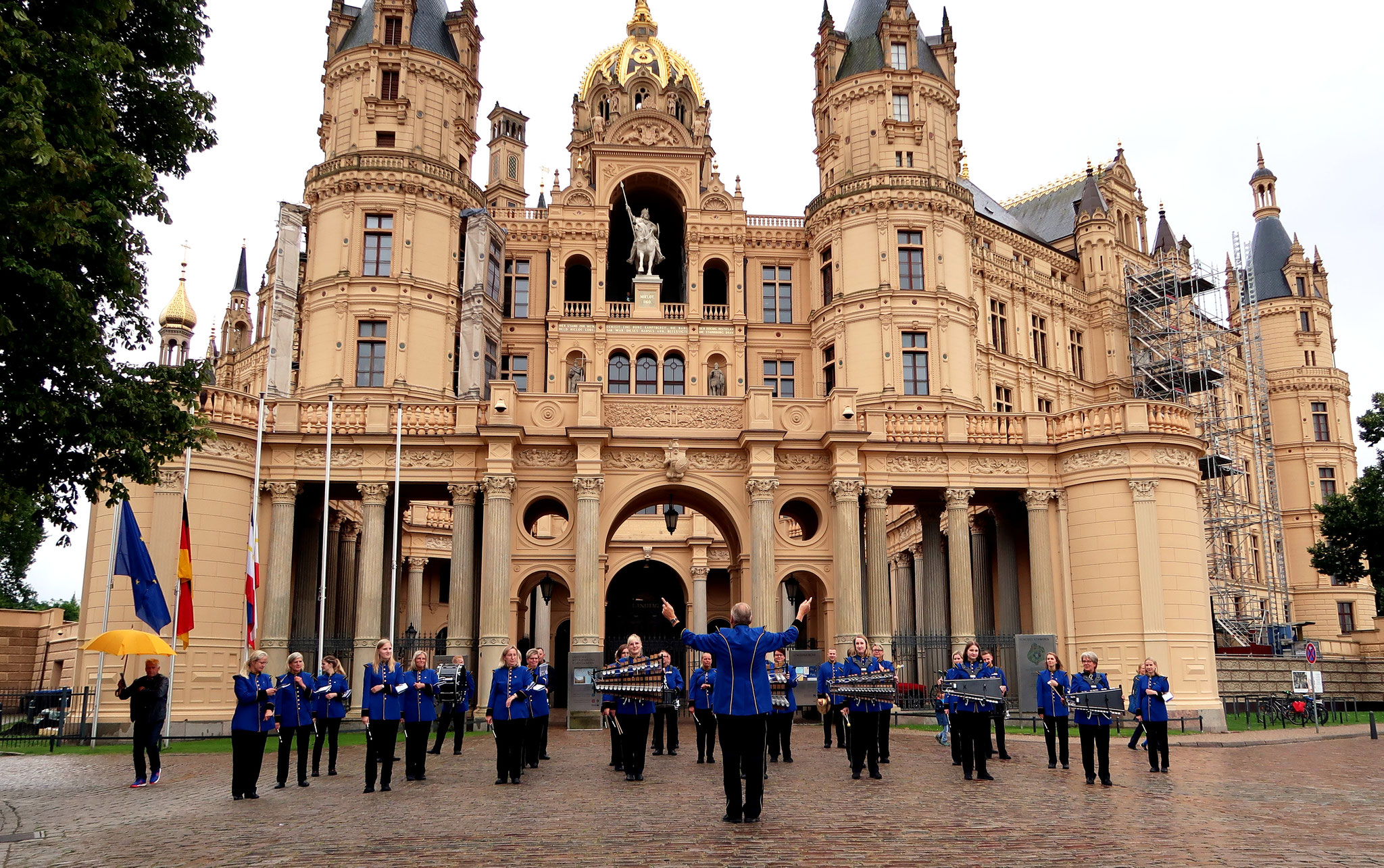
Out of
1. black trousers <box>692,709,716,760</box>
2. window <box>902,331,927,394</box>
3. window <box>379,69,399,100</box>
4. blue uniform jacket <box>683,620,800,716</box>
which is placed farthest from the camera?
window <box>902,331,927,394</box>

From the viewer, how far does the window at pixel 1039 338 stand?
5938cm

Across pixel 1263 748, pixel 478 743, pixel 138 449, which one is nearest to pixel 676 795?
pixel 138 449

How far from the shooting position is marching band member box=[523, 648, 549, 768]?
1686cm

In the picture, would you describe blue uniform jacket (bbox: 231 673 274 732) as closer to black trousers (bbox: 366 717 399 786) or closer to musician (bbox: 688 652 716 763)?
black trousers (bbox: 366 717 399 786)

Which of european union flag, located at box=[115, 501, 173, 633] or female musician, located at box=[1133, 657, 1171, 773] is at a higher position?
european union flag, located at box=[115, 501, 173, 633]

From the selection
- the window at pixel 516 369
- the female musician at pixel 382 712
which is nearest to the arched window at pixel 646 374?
the window at pixel 516 369

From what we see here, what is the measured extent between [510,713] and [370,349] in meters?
28.8

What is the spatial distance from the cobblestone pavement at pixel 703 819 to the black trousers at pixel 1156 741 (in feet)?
1.69

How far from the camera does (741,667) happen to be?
39.7 ft

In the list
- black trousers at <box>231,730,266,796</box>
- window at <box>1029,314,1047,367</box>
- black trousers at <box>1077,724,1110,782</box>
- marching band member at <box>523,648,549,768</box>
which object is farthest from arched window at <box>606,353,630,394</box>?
black trousers at <box>231,730,266,796</box>

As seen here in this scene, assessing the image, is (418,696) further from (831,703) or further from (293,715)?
(831,703)

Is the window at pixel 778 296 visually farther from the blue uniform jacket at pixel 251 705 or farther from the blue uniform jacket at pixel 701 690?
the blue uniform jacket at pixel 251 705

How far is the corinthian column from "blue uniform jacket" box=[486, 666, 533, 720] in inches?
653

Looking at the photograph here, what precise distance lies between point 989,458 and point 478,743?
695 inches
